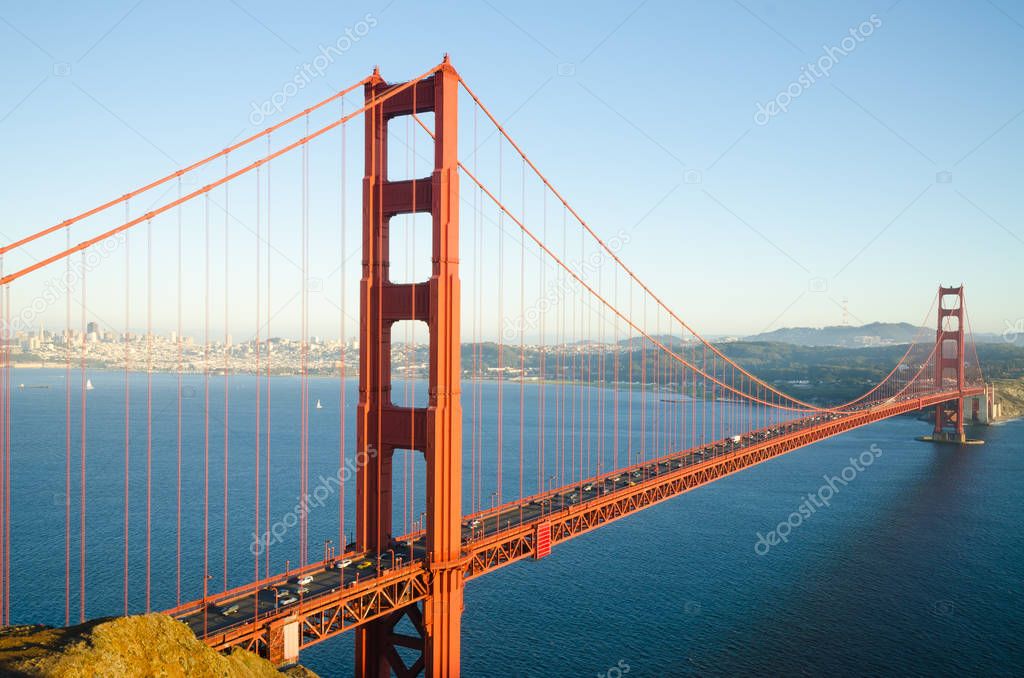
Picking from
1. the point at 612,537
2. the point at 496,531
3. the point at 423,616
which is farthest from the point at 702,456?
the point at 423,616

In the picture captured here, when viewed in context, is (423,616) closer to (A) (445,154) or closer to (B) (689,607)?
(A) (445,154)

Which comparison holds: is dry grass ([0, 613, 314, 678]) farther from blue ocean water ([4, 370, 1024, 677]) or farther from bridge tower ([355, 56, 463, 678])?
blue ocean water ([4, 370, 1024, 677])

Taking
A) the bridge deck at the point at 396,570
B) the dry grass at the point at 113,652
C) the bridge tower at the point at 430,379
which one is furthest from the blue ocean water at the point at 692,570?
the dry grass at the point at 113,652

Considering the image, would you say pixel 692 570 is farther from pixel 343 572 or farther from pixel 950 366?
pixel 950 366

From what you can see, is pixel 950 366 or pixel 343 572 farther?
pixel 950 366

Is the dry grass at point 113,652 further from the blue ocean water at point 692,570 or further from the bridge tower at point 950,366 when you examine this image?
the bridge tower at point 950,366

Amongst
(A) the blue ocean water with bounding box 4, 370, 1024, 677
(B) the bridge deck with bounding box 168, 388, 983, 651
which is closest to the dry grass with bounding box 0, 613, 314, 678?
(B) the bridge deck with bounding box 168, 388, 983, 651

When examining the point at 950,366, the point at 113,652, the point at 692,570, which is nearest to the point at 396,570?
the point at 113,652
